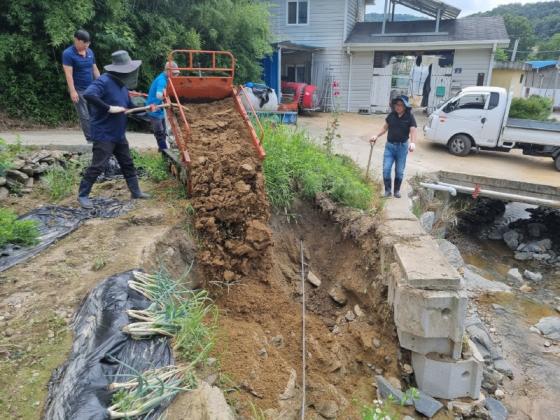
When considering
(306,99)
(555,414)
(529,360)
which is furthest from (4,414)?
(306,99)

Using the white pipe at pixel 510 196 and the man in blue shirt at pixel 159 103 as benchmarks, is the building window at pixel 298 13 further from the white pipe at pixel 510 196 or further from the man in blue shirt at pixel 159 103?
the man in blue shirt at pixel 159 103

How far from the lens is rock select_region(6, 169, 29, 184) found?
18.3 ft

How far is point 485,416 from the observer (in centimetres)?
407

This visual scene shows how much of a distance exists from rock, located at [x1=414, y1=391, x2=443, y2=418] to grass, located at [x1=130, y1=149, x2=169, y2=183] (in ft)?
13.8

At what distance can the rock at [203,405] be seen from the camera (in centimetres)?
241

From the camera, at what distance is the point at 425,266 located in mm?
4152

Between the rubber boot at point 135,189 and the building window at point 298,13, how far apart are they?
1548 cm

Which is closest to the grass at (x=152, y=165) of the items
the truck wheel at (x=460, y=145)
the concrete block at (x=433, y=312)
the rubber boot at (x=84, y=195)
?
the rubber boot at (x=84, y=195)

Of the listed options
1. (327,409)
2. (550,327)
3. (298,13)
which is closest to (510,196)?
(550,327)

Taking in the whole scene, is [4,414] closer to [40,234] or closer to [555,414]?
[40,234]

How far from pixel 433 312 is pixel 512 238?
6.41 meters

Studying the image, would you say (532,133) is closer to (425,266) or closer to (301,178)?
(301,178)

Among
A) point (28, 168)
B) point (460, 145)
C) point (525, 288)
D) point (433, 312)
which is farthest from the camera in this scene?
point (460, 145)

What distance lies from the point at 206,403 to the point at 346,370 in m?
2.06
